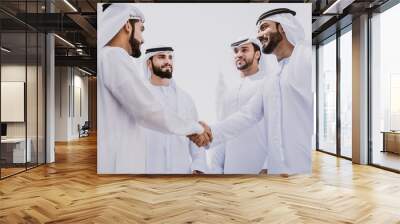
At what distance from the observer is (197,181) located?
20.0 ft

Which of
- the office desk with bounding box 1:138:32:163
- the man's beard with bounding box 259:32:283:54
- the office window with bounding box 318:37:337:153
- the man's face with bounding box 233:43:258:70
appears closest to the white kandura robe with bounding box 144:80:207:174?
the man's face with bounding box 233:43:258:70

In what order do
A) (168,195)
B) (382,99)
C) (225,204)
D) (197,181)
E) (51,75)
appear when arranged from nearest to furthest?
(225,204) → (168,195) → (197,181) → (382,99) → (51,75)

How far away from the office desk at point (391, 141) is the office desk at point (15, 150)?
711 cm

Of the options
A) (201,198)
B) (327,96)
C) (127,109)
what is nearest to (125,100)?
(127,109)

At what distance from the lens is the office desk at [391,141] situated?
744 centimetres

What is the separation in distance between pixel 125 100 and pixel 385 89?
5.12 m

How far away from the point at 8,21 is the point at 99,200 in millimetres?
3728

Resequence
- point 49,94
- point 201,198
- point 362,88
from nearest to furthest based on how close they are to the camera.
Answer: point 201,198 → point 362,88 → point 49,94

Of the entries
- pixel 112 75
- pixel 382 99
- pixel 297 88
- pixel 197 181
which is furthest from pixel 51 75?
pixel 382 99

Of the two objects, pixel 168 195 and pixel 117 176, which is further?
pixel 117 176

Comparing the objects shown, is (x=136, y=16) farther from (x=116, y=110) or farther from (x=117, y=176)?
(x=117, y=176)

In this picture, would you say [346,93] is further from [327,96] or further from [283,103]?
[283,103]

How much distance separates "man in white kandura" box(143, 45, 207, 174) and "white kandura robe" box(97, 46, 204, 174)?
0.36 ft

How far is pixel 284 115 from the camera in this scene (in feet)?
20.6
